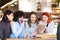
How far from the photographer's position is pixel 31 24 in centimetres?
201

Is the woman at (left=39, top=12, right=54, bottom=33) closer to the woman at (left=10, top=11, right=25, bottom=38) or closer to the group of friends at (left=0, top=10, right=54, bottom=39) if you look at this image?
Result: the group of friends at (left=0, top=10, right=54, bottom=39)

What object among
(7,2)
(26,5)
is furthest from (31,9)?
(7,2)

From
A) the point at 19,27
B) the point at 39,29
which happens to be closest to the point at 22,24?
the point at 19,27

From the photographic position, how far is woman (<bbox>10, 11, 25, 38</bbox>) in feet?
6.57

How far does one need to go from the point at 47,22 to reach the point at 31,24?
13 centimetres

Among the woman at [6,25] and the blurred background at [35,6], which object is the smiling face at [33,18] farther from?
the woman at [6,25]

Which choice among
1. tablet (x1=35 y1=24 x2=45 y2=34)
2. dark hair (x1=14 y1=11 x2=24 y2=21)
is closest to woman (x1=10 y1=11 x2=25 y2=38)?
dark hair (x1=14 y1=11 x2=24 y2=21)

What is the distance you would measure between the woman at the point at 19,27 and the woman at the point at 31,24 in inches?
1.6

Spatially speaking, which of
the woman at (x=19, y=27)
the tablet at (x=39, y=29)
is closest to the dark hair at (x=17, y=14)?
the woman at (x=19, y=27)

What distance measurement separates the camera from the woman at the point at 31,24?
200 centimetres

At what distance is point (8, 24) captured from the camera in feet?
6.60

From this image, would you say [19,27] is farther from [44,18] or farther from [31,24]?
[44,18]

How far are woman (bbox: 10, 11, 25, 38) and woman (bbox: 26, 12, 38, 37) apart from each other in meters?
0.04

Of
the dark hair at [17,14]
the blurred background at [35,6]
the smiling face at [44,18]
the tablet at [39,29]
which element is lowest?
the tablet at [39,29]
